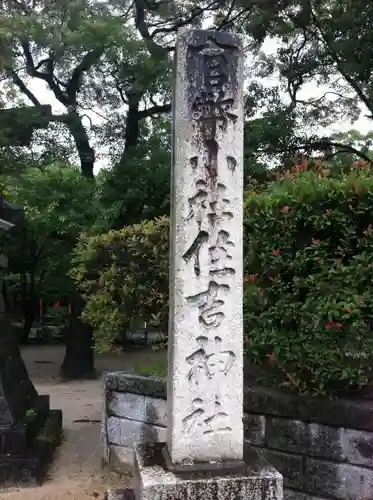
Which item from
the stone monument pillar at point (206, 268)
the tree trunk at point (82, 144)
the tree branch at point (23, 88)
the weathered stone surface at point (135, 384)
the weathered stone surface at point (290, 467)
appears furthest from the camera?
the tree branch at point (23, 88)

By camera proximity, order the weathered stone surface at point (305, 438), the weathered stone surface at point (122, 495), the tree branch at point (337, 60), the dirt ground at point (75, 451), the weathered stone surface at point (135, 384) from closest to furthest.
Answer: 1. the weathered stone surface at point (122, 495)
2. the weathered stone surface at point (305, 438)
3. the weathered stone surface at point (135, 384)
4. the dirt ground at point (75, 451)
5. the tree branch at point (337, 60)

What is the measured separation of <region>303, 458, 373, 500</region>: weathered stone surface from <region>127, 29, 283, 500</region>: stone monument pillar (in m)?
1.30

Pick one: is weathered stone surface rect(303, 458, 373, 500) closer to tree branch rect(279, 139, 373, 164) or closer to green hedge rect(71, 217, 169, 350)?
green hedge rect(71, 217, 169, 350)

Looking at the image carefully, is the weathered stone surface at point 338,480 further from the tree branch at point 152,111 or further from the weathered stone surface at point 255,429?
the tree branch at point 152,111

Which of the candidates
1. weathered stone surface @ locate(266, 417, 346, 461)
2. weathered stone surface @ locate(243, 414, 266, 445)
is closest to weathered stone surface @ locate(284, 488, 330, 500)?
weathered stone surface @ locate(266, 417, 346, 461)

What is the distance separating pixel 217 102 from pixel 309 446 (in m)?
2.88

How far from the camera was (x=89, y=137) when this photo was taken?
13.2m

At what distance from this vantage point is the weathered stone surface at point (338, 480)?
4.12 m

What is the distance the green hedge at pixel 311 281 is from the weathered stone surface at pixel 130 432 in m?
1.56

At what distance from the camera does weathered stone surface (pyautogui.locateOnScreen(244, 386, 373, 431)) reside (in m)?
4.16

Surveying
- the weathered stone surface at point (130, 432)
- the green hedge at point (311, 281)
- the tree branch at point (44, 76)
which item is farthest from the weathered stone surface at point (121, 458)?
the tree branch at point (44, 76)

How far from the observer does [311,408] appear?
14.4 ft

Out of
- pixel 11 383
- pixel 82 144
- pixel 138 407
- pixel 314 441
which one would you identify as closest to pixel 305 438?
pixel 314 441

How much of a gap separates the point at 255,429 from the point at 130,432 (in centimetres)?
172
